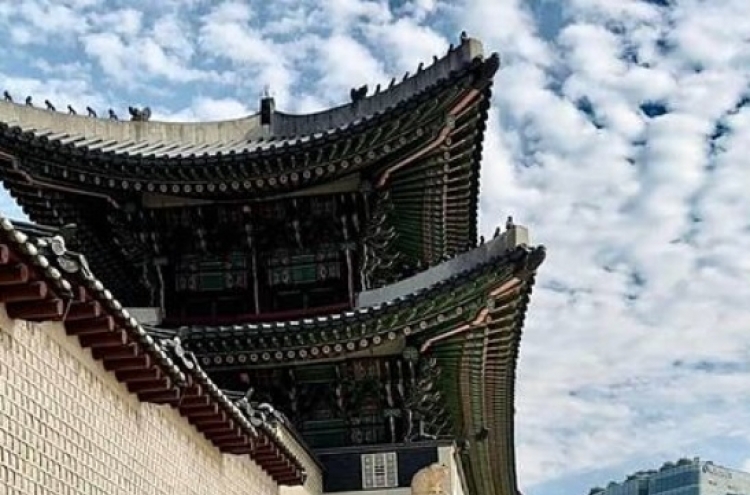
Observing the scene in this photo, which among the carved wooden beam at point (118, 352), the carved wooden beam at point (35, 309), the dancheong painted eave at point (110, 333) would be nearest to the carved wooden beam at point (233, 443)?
the dancheong painted eave at point (110, 333)

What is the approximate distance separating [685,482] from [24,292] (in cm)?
14287

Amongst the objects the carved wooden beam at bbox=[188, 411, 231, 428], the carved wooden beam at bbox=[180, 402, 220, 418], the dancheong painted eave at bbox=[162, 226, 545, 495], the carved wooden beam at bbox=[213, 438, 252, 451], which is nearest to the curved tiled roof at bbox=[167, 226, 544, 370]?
the dancheong painted eave at bbox=[162, 226, 545, 495]

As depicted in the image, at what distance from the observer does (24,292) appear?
30.9 feet

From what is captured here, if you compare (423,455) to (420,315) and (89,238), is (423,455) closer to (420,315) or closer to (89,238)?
(420,315)

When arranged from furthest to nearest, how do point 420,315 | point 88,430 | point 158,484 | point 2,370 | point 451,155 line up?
point 451,155 → point 420,315 → point 158,484 → point 88,430 → point 2,370

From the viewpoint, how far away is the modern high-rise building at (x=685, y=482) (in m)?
143

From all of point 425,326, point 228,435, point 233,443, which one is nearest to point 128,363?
point 228,435

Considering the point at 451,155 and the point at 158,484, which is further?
the point at 451,155

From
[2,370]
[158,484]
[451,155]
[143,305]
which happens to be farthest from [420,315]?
[2,370]

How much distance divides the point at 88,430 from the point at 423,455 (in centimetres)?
1199

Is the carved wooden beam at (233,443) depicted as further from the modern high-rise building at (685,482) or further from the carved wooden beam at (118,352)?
the modern high-rise building at (685,482)

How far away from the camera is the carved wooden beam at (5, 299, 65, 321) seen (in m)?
9.67

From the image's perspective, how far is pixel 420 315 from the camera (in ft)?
72.0

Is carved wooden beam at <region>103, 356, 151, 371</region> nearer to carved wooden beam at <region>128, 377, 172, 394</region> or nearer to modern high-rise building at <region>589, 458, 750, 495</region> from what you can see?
carved wooden beam at <region>128, 377, 172, 394</region>
